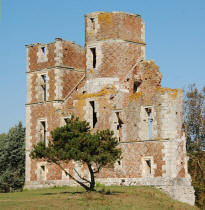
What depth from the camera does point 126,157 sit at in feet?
116

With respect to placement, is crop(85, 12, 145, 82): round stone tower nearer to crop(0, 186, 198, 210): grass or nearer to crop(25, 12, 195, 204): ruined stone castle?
crop(25, 12, 195, 204): ruined stone castle

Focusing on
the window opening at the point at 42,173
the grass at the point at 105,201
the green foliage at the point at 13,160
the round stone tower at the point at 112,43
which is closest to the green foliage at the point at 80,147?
the grass at the point at 105,201

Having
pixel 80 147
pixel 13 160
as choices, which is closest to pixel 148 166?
pixel 80 147

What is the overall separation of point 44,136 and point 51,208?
1451cm

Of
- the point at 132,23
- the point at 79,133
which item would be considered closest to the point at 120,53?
the point at 132,23

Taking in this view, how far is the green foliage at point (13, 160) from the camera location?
4700 centimetres

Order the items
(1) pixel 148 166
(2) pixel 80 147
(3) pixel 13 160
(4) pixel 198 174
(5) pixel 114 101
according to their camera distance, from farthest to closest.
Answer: (3) pixel 13 160
(4) pixel 198 174
(5) pixel 114 101
(1) pixel 148 166
(2) pixel 80 147

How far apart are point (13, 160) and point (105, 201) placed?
71.3 ft

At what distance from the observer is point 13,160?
4834 centimetres

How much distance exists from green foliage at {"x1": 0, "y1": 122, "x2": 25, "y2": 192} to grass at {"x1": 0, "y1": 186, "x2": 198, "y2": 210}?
53.4 feet

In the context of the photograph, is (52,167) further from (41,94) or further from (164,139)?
(164,139)

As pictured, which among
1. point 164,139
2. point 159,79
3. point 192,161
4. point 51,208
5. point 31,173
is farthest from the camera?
point 192,161

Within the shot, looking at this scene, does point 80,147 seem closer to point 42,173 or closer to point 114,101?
point 114,101

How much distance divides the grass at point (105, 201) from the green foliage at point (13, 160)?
1627cm
